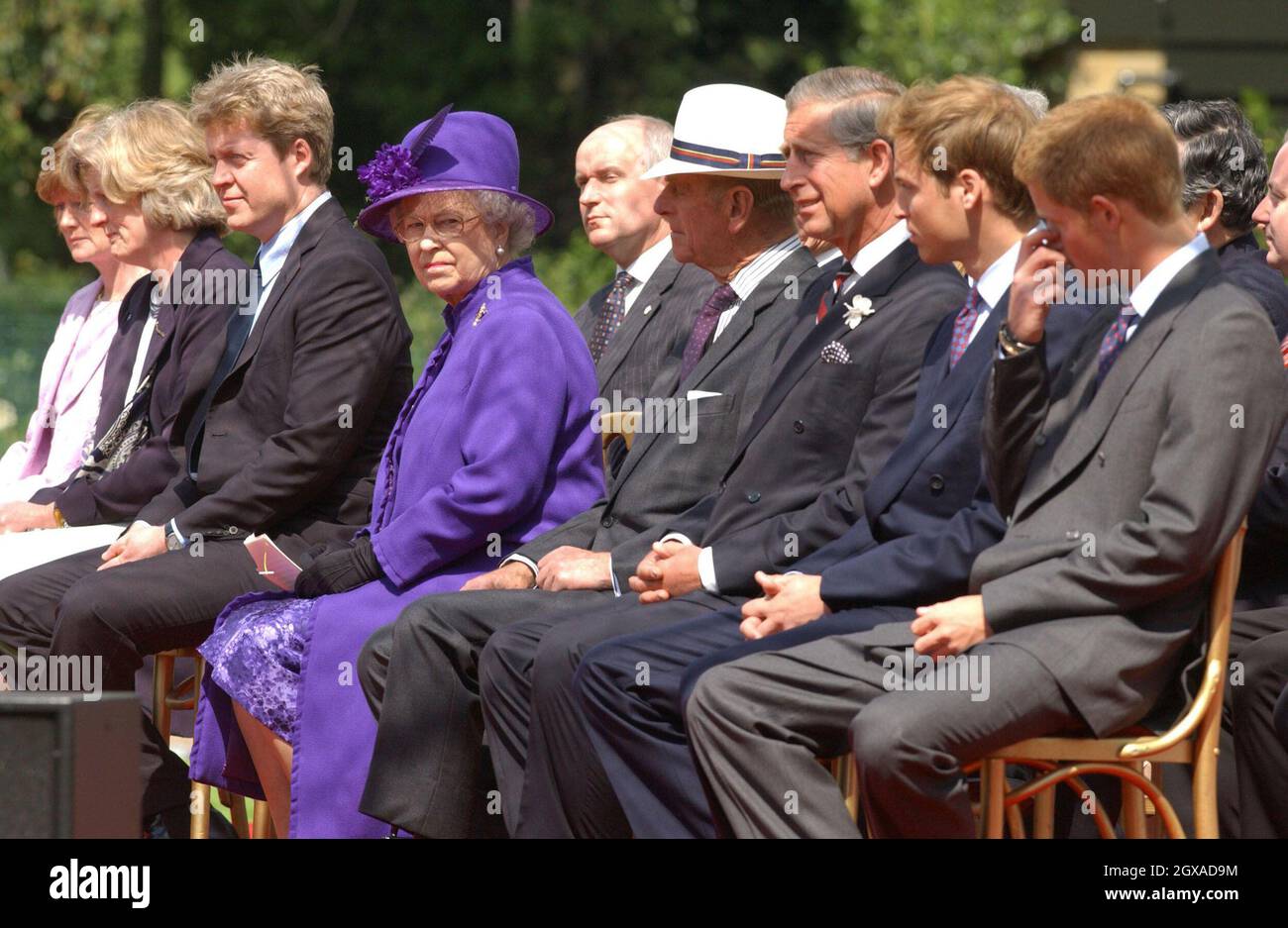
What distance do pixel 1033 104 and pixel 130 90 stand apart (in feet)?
68.6

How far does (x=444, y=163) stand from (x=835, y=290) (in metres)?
1.23

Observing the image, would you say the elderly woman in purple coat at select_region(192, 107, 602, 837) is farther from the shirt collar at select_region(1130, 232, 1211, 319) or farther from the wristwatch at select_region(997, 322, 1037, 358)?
the shirt collar at select_region(1130, 232, 1211, 319)

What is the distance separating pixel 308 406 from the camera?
17.4ft

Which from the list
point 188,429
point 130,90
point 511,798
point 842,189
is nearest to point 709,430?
point 842,189

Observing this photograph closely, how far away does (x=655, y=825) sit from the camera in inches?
164

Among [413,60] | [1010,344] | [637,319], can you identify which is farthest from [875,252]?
[413,60]

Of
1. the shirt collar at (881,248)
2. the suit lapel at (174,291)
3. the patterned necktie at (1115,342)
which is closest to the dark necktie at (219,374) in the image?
the suit lapel at (174,291)

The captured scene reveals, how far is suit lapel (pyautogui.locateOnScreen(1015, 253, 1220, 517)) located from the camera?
3.65 metres

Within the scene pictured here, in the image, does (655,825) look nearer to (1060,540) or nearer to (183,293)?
(1060,540)

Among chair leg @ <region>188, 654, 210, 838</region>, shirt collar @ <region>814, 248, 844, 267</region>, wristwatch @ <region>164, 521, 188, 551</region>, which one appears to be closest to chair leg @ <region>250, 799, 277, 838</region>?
chair leg @ <region>188, 654, 210, 838</region>

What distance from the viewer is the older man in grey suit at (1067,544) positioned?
3.53m

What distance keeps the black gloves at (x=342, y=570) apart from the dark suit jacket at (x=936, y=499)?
1.38 meters

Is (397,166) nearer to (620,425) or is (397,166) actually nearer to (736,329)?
(620,425)

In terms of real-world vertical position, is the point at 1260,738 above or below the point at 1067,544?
below
